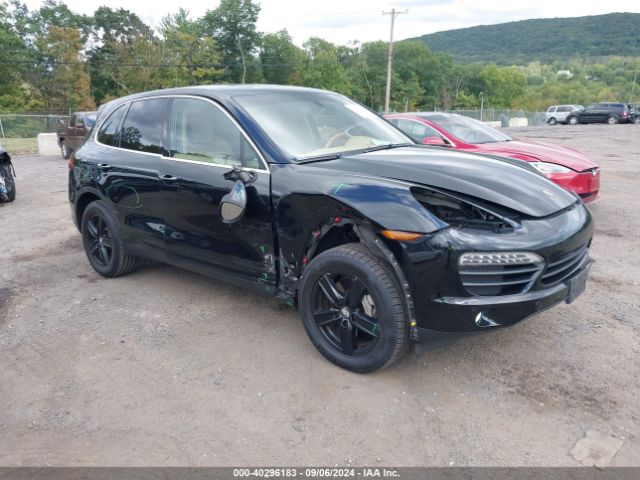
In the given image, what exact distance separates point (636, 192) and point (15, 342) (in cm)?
946

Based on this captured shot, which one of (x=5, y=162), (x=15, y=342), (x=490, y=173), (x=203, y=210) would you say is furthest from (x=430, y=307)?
(x=5, y=162)

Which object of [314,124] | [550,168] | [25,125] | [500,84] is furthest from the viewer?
[500,84]

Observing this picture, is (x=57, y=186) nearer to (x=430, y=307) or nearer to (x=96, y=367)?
(x=96, y=367)

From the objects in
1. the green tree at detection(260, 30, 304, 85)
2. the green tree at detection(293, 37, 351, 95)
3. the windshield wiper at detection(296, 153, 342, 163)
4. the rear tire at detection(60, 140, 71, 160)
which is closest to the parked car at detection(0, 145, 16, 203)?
the windshield wiper at detection(296, 153, 342, 163)

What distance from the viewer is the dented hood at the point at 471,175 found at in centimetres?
304

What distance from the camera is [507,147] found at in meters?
7.41

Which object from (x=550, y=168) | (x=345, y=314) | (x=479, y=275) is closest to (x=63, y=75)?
(x=550, y=168)

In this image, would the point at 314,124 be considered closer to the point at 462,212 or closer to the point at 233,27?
the point at 462,212

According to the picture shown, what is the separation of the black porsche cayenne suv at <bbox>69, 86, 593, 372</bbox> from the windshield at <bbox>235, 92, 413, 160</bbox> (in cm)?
2

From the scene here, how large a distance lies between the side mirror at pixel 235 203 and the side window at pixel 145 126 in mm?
1056

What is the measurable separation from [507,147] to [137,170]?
204 inches

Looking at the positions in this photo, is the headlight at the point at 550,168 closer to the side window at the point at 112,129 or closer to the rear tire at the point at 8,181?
the side window at the point at 112,129

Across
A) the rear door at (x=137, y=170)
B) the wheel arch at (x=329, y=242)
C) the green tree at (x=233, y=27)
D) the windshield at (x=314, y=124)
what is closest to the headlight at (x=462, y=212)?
the wheel arch at (x=329, y=242)

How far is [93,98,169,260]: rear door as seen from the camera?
Answer: 4.35 metres
